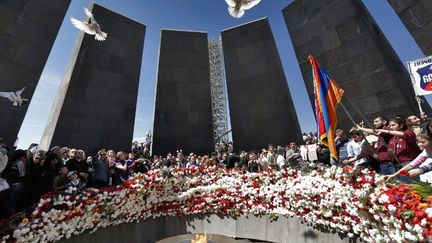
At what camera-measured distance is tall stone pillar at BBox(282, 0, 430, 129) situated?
1138 cm

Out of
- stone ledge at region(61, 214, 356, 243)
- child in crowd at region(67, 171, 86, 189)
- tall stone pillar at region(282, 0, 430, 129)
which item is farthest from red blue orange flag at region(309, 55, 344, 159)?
tall stone pillar at region(282, 0, 430, 129)

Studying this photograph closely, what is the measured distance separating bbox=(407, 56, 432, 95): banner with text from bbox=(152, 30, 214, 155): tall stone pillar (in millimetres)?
10532

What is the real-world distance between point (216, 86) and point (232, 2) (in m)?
23.1

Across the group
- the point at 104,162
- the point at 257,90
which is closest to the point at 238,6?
the point at 257,90

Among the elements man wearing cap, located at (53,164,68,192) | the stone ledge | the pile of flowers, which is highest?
man wearing cap, located at (53,164,68,192)

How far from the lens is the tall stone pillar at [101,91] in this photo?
13.2 m

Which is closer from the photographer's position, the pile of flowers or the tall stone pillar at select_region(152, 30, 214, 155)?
the pile of flowers

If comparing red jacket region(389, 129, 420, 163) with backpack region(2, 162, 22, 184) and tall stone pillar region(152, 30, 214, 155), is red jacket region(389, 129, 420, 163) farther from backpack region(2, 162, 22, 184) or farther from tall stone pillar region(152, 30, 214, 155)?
tall stone pillar region(152, 30, 214, 155)

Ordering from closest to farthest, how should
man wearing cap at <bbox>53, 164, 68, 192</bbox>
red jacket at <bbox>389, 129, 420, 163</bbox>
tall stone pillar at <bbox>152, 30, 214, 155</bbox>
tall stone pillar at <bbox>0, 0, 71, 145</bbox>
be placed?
red jacket at <bbox>389, 129, 420, 163</bbox>, man wearing cap at <bbox>53, 164, 68, 192</bbox>, tall stone pillar at <bbox>0, 0, 71, 145</bbox>, tall stone pillar at <bbox>152, 30, 214, 155</bbox>

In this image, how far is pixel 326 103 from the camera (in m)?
5.28

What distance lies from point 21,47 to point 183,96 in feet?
27.6

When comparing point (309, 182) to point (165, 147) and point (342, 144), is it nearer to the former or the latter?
point (342, 144)

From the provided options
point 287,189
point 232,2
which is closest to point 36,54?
point 232,2

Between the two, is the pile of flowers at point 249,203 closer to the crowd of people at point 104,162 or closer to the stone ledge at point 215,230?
the stone ledge at point 215,230
